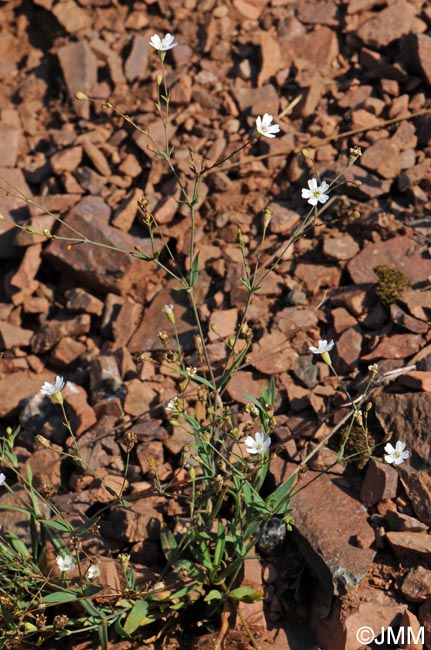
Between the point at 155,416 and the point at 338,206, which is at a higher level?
the point at 338,206

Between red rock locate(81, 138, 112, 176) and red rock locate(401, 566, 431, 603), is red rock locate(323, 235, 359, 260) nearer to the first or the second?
red rock locate(81, 138, 112, 176)

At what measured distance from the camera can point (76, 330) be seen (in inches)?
229

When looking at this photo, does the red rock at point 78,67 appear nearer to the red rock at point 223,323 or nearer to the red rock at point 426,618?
the red rock at point 223,323

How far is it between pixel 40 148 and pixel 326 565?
4321mm

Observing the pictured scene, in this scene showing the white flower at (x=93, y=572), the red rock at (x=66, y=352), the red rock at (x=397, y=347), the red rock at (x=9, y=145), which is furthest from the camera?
the red rock at (x=9, y=145)

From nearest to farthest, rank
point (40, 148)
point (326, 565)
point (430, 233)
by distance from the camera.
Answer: point (326, 565)
point (430, 233)
point (40, 148)

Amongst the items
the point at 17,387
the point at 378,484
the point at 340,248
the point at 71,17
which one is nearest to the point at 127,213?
the point at 17,387

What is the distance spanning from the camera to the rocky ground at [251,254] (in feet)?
14.9

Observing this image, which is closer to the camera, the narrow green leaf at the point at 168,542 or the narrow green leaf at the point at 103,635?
the narrow green leaf at the point at 103,635

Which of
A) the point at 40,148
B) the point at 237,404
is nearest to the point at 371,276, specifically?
the point at 237,404

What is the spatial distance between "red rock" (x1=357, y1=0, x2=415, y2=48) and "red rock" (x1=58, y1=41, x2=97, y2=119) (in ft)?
7.55

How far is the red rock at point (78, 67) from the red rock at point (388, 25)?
2.30 metres

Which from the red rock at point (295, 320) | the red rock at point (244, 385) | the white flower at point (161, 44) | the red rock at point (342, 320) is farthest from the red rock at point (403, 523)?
the white flower at point (161, 44)

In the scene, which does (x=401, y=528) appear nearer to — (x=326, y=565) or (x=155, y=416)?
(x=326, y=565)
